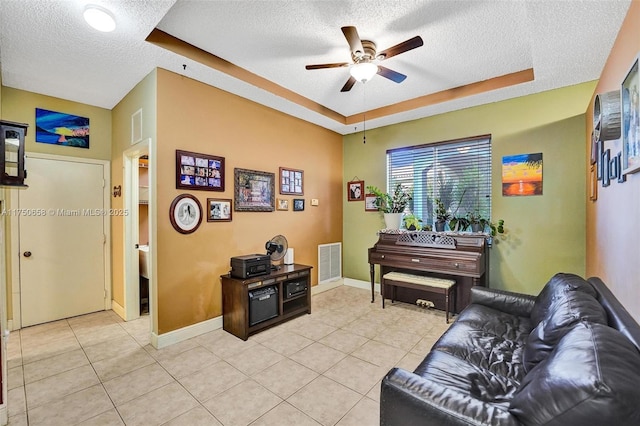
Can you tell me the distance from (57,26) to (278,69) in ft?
6.05

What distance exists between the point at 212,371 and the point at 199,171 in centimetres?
201

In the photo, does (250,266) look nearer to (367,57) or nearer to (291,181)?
(291,181)

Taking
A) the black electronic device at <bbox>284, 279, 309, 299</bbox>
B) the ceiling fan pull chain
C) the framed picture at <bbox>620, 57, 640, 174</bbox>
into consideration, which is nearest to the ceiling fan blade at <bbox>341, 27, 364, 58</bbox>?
the ceiling fan pull chain

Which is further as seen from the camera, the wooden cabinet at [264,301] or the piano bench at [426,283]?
the piano bench at [426,283]

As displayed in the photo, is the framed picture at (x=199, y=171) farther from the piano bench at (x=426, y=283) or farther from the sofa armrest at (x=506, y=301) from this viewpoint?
the sofa armrest at (x=506, y=301)

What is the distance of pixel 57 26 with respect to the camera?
2254 mm

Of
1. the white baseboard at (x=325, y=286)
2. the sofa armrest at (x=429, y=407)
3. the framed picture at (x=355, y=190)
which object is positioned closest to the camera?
the sofa armrest at (x=429, y=407)

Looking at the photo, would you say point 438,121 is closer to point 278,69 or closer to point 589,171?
point 589,171

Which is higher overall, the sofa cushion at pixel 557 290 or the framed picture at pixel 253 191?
the framed picture at pixel 253 191

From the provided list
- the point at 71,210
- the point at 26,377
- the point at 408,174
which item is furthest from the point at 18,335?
the point at 408,174

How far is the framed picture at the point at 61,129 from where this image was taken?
347 cm

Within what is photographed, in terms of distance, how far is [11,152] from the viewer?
1908mm

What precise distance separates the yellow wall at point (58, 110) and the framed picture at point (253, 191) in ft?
6.54

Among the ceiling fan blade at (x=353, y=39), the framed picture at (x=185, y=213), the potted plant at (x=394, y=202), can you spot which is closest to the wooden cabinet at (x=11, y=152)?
the framed picture at (x=185, y=213)
